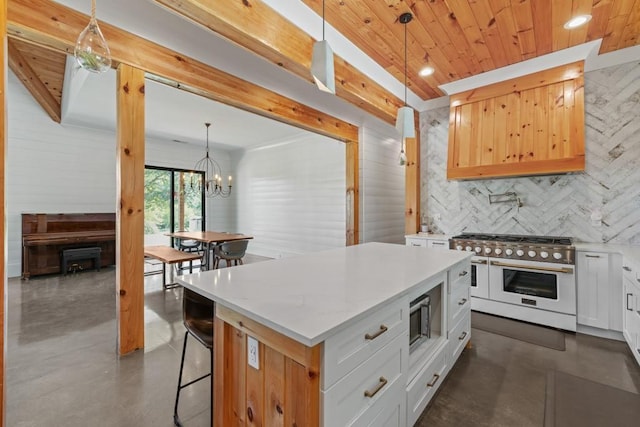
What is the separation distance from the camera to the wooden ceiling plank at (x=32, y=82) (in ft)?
12.5

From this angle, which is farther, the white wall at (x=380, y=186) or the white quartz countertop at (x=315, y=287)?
the white wall at (x=380, y=186)

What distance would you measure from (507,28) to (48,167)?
7.46m

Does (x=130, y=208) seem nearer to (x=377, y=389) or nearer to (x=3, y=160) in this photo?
(x=3, y=160)

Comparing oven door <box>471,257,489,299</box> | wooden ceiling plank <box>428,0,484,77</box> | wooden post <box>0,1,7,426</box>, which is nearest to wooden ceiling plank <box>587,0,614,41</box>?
wooden ceiling plank <box>428,0,484,77</box>

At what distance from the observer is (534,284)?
3061mm

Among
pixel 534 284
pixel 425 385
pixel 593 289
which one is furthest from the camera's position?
pixel 534 284

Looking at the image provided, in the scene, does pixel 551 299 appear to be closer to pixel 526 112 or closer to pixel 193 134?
pixel 526 112

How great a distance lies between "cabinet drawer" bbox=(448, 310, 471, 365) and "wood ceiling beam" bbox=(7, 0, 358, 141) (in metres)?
3.04

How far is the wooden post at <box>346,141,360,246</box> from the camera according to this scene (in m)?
4.76

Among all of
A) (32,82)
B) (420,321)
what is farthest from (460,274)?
(32,82)

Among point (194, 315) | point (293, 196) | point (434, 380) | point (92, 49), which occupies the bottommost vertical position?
point (434, 380)

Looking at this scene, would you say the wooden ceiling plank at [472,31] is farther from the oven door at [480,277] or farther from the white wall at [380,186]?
the oven door at [480,277]

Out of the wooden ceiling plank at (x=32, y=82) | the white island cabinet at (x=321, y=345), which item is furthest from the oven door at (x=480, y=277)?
the wooden ceiling plank at (x=32, y=82)

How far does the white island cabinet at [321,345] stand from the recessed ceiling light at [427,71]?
2.49 metres
